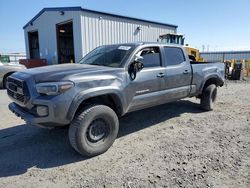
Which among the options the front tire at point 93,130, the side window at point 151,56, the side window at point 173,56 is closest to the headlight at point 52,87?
the front tire at point 93,130

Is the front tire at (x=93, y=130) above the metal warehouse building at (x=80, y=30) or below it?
below

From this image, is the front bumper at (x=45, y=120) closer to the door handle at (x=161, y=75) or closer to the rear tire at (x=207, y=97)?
the door handle at (x=161, y=75)

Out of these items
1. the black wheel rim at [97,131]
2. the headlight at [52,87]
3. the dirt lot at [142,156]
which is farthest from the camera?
the black wheel rim at [97,131]

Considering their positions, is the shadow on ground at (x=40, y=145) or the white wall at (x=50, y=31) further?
the white wall at (x=50, y=31)

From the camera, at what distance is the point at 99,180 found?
9.74ft

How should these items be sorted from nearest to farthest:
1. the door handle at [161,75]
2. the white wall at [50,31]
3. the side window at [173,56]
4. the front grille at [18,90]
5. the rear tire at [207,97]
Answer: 1. the front grille at [18,90]
2. the door handle at [161,75]
3. the side window at [173,56]
4. the rear tire at [207,97]
5. the white wall at [50,31]

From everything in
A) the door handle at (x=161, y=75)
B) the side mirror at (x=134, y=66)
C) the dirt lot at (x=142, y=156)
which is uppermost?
the side mirror at (x=134, y=66)

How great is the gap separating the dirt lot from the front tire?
0.18 m

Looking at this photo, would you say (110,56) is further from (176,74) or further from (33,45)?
(33,45)

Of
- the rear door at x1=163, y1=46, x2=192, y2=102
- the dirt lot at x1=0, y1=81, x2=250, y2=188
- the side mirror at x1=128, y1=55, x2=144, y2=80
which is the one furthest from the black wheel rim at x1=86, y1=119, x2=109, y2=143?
the rear door at x1=163, y1=46, x2=192, y2=102

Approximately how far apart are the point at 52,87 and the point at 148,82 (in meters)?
2.00

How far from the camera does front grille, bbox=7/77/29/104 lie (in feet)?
11.0

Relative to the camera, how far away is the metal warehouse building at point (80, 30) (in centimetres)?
1480

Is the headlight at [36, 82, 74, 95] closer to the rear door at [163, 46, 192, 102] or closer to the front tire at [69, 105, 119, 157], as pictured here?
the front tire at [69, 105, 119, 157]
